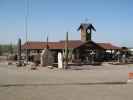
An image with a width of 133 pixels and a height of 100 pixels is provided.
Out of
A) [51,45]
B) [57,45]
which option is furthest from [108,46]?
[51,45]

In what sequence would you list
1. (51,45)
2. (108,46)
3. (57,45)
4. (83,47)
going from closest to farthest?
(83,47) < (57,45) < (51,45) < (108,46)

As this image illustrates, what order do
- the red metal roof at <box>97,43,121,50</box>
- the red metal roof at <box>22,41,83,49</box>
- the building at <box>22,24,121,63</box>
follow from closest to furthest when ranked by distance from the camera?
the building at <box>22,24,121,63</box>
the red metal roof at <box>22,41,83,49</box>
the red metal roof at <box>97,43,121,50</box>

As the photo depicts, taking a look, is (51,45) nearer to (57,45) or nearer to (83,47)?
(57,45)

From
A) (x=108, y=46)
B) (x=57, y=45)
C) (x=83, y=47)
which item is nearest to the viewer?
(x=83, y=47)

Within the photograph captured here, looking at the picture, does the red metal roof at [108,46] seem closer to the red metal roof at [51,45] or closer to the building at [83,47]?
the building at [83,47]

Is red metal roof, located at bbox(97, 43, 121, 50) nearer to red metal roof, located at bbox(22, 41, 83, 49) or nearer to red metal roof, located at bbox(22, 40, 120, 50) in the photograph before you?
red metal roof, located at bbox(22, 40, 120, 50)

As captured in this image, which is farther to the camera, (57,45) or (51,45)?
(51,45)

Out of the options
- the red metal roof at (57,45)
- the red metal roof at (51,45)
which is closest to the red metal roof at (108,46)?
the red metal roof at (57,45)

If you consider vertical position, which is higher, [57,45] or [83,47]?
[57,45]

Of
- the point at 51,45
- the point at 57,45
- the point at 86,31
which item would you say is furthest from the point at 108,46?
the point at 51,45

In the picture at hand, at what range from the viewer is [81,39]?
5684cm

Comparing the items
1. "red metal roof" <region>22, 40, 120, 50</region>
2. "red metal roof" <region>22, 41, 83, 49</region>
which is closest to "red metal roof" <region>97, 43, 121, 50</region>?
"red metal roof" <region>22, 40, 120, 50</region>

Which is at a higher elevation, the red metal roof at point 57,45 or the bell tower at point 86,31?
the bell tower at point 86,31

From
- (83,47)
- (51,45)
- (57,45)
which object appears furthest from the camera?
(51,45)
